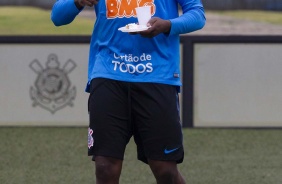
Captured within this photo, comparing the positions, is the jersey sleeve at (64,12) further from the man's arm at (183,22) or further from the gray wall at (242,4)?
the gray wall at (242,4)

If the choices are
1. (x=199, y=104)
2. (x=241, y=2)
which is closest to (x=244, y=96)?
(x=199, y=104)

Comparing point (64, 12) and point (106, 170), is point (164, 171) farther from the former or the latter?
point (64, 12)

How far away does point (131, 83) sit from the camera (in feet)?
15.6

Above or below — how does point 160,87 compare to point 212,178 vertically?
above

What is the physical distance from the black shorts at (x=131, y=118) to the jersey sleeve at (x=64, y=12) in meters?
0.35

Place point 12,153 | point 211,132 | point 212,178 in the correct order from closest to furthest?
point 212,178 < point 12,153 < point 211,132

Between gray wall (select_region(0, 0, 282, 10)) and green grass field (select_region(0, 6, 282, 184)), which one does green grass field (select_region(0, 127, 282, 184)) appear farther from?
gray wall (select_region(0, 0, 282, 10))

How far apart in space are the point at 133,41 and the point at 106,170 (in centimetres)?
67

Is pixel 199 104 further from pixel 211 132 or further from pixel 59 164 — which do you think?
pixel 59 164

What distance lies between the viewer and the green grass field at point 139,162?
721 centimetres

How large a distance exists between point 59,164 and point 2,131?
221 cm

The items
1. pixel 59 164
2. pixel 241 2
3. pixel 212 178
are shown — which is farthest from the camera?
pixel 241 2

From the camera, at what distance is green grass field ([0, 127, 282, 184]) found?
7207mm

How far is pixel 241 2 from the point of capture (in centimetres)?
1480
